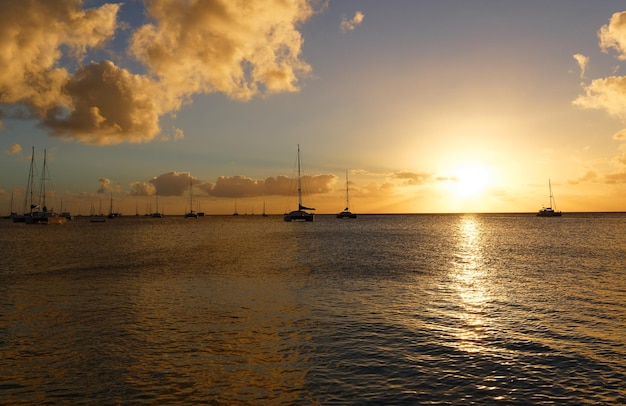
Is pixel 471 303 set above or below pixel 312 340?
below

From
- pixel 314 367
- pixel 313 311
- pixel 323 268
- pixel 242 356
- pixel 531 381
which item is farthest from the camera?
pixel 323 268

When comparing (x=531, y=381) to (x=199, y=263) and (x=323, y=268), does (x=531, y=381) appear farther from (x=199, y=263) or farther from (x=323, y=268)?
(x=199, y=263)

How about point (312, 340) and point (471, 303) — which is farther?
point (471, 303)

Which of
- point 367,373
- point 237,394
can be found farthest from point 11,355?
point 367,373

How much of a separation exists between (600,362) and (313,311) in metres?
15.1

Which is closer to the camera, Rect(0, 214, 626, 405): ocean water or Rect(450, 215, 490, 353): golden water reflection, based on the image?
Rect(0, 214, 626, 405): ocean water

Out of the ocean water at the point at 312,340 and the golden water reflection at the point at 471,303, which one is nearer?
the ocean water at the point at 312,340

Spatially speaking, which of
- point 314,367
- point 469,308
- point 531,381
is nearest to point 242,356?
point 314,367

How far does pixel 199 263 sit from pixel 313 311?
32426mm

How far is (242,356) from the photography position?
1805 centimetres

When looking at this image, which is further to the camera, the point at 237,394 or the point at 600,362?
the point at 600,362

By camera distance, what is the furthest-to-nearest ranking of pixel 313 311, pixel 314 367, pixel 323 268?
pixel 323 268, pixel 313 311, pixel 314 367

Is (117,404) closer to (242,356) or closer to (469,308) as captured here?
(242,356)

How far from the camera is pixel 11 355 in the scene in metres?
18.1
